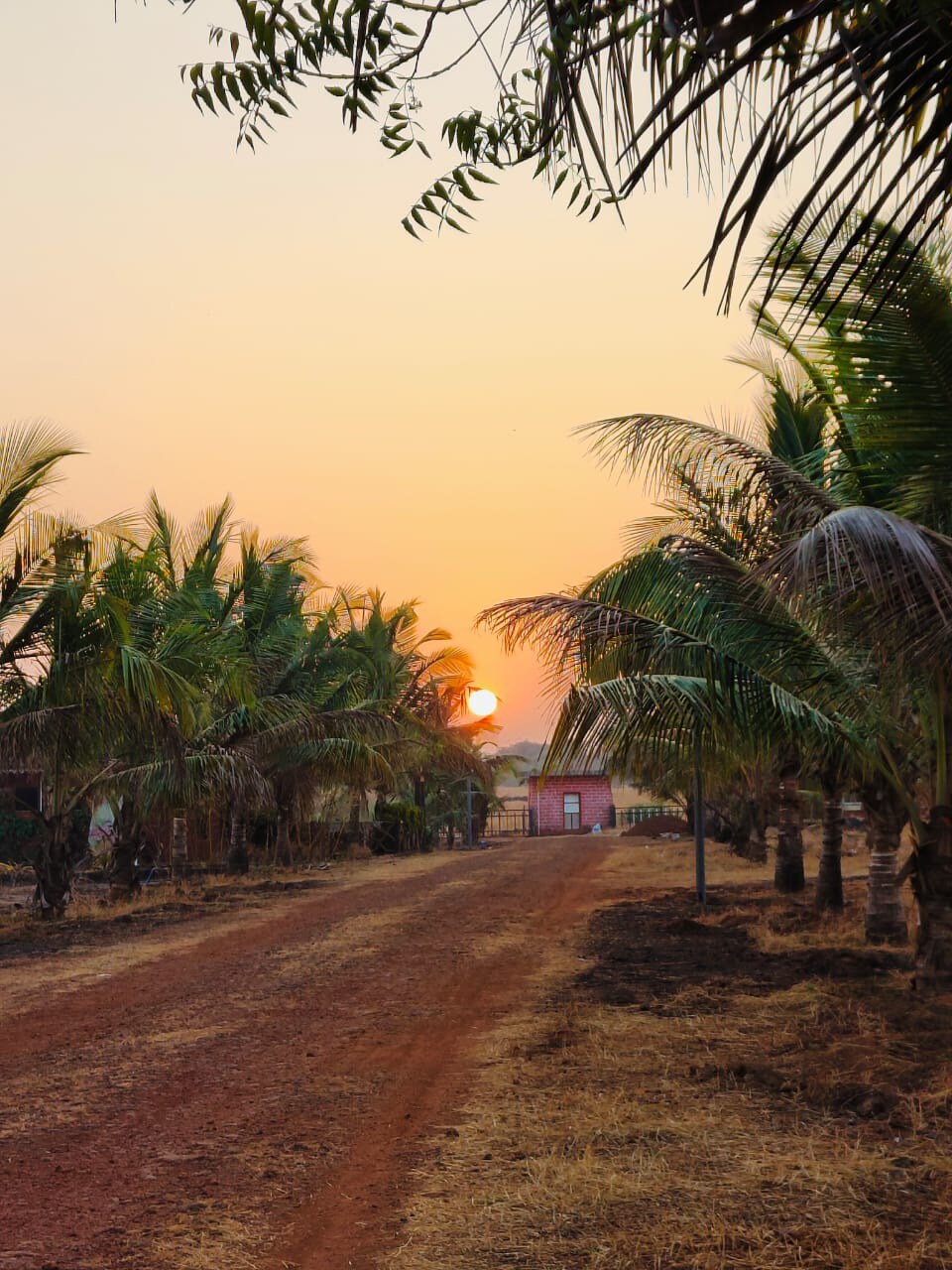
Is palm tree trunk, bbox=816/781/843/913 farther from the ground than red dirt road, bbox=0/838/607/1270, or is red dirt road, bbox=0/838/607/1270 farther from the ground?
palm tree trunk, bbox=816/781/843/913

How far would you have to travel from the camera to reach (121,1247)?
179 inches

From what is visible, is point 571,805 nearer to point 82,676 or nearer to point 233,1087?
point 82,676

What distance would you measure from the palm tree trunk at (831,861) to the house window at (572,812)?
5124 cm

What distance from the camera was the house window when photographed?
6719 centimetres

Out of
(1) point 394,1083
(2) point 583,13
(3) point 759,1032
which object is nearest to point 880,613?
(3) point 759,1032

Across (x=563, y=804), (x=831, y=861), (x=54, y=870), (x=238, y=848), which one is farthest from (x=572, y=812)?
(x=54, y=870)

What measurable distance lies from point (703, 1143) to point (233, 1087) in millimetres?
2785

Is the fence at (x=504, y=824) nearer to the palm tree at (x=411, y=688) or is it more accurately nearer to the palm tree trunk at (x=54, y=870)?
the palm tree at (x=411, y=688)

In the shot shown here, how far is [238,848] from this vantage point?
27000mm

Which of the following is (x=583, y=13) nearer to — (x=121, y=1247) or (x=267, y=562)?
(x=121, y=1247)

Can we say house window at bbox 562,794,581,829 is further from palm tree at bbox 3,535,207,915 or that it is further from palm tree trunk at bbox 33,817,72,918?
palm tree at bbox 3,535,207,915

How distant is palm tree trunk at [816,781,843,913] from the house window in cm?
5124

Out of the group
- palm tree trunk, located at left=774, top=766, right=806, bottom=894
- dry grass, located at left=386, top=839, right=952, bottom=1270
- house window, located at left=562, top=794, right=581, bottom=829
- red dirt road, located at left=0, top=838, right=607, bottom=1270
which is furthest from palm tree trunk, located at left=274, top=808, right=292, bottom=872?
house window, located at left=562, top=794, right=581, bottom=829

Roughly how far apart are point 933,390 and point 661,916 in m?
11.6
